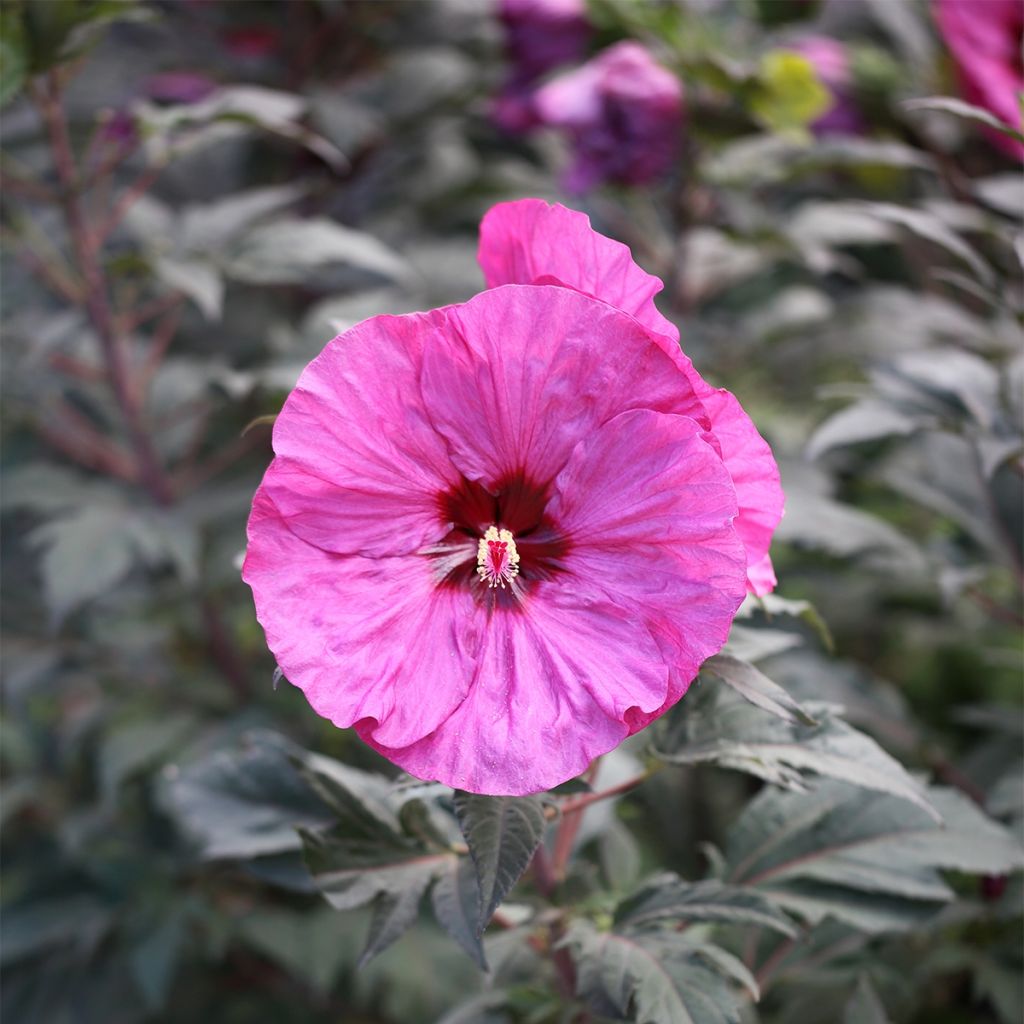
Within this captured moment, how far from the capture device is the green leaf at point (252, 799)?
88 cm

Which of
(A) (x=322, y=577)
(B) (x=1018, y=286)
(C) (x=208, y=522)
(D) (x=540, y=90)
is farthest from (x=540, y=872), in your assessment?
(B) (x=1018, y=286)

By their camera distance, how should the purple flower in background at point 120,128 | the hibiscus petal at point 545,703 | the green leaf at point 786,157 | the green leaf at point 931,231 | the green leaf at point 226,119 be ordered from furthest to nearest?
the purple flower in background at point 120,128
the green leaf at point 786,157
the green leaf at point 226,119
the green leaf at point 931,231
the hibiscus petal at point 545,703

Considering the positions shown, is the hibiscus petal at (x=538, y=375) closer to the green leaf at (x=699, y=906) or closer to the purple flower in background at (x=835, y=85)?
the green leaf at (x=699, y=906)

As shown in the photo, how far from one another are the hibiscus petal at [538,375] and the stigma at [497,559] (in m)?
0.05

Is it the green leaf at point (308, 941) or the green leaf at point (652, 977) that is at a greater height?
the green leaf at point (652, 977)

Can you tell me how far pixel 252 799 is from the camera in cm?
91

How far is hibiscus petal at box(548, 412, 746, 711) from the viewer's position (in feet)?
1.93

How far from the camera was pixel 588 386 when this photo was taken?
0.61 m

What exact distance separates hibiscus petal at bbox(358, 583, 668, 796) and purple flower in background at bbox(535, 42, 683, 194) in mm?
1013


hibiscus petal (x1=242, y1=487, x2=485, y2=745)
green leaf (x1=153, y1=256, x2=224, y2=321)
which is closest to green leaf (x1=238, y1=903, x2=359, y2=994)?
green leaf (x1=153, y1=256, x2=224, y2=321)

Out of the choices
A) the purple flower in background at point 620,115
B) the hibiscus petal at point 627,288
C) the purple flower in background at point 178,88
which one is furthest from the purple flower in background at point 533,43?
the hibiscus petal at point 627,288

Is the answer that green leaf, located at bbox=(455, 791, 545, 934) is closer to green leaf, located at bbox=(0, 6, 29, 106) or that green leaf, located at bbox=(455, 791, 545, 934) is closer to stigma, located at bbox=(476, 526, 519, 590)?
stigma, located at bbox=(476, 526, 519, 590)

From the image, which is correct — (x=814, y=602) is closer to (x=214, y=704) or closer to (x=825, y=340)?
(x=825, y=340)

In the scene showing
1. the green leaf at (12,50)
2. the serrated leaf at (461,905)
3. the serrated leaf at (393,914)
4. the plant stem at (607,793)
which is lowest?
the serrated leaf at (393,914)
